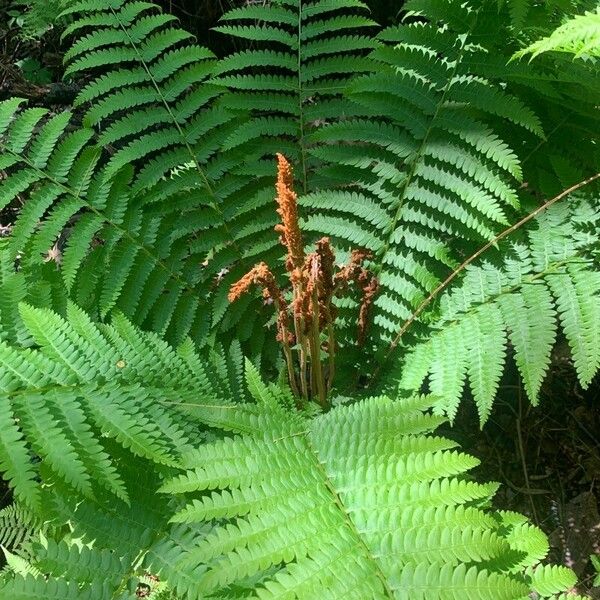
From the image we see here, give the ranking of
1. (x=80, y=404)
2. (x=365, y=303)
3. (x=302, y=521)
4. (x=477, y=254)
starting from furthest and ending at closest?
(x=365, y=303) < (x=477, y=254) < (x=80, y=404) < (x=302, y=521)

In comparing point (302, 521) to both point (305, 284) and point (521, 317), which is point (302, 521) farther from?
point (521, 317)

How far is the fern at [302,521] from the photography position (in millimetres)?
1147

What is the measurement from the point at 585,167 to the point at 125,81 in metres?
1.59

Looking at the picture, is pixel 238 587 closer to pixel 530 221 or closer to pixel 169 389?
pixel 169 389

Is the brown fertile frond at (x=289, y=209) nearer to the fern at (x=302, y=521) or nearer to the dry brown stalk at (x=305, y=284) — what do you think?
the dry brown stalk at (x=305, y=284)

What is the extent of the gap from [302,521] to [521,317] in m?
0.93

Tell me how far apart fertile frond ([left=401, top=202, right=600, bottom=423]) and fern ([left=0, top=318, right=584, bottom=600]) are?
312 millimetres

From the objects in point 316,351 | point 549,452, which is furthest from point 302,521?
point 549,452

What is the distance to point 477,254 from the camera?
1974 millimetres

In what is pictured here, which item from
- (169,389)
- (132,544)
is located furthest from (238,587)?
(169,389)

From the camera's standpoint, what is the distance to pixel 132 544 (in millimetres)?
1511

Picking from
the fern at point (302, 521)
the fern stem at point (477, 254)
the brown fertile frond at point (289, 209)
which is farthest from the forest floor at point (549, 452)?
the brown fertile frond at point (289, 209)

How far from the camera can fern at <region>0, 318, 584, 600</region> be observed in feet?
3.76

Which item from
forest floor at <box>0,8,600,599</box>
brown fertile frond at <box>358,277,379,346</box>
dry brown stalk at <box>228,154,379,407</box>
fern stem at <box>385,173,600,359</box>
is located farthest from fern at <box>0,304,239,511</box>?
forest floor at <box>0,8,600,599</box>
